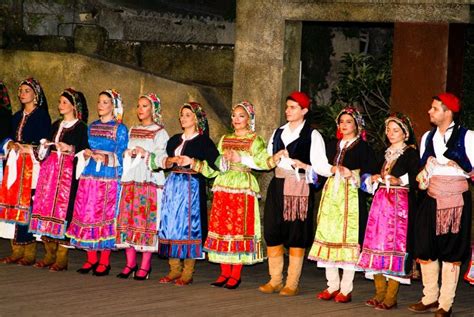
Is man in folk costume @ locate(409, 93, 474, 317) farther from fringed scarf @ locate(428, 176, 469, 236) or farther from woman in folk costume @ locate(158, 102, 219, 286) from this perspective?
woman in folk costume @ locate(158, 102, 219, 286)

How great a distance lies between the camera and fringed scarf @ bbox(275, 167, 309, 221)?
390 inches

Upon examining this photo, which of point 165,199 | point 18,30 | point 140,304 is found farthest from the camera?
point 18,30

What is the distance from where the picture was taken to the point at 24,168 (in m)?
11.3

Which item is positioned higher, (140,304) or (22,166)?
(22,166)

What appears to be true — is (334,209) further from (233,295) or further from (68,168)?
(68,168)

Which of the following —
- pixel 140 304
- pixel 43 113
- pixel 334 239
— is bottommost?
pixel 140 304

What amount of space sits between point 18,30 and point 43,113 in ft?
15.1

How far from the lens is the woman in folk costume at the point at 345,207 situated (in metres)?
9.66

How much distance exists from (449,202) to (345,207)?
95 cm

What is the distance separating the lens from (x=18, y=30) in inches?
611

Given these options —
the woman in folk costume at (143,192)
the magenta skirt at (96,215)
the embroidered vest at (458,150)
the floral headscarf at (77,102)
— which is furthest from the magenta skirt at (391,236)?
the floral headscarf at (77,102)

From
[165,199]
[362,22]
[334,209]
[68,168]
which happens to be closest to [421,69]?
[362,22]

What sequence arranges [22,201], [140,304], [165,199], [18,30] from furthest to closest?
1. [18,30]
2. [22,201]
3. [165,199]
4. [140,304]

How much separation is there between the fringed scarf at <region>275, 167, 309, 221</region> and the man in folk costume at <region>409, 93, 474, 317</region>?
1.11 metres
